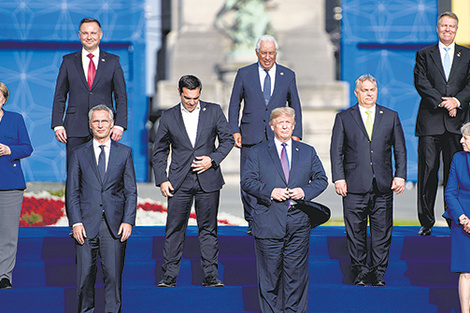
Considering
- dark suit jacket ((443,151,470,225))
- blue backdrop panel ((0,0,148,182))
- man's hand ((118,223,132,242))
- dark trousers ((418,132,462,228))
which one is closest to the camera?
man's hand ((118,223,132,242))

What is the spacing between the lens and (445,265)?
6.16 meters

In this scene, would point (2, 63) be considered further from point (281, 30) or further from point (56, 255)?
point (56, 255)

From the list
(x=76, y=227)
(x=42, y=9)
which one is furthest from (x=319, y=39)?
(x=76, y=227)

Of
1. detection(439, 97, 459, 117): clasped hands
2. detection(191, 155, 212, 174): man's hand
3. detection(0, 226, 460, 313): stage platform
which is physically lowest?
detection(0, 226, 460, 313): stage platform

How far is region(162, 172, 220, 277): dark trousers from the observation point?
570cm

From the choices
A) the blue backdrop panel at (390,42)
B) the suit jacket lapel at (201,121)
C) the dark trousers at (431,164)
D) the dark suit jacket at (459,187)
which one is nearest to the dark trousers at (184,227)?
the suit jacket lapel at (201,121)

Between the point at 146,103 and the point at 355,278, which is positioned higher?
the point at 146,103

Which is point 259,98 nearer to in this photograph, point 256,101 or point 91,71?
point 256,101

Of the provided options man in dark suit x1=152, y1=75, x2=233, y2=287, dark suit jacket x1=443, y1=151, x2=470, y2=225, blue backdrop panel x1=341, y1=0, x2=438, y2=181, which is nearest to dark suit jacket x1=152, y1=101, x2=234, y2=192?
man in dark suit x1=152, y1=75, x2=233, y2=287

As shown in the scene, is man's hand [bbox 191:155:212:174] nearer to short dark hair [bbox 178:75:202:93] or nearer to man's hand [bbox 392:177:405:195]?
short dark hair [bbox 178:75:202:93]

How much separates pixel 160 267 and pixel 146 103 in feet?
36.3

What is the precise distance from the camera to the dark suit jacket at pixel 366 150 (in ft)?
19.0

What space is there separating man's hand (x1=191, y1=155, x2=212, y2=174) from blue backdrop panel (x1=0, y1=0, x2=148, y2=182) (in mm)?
10761

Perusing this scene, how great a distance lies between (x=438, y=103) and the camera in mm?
6336
